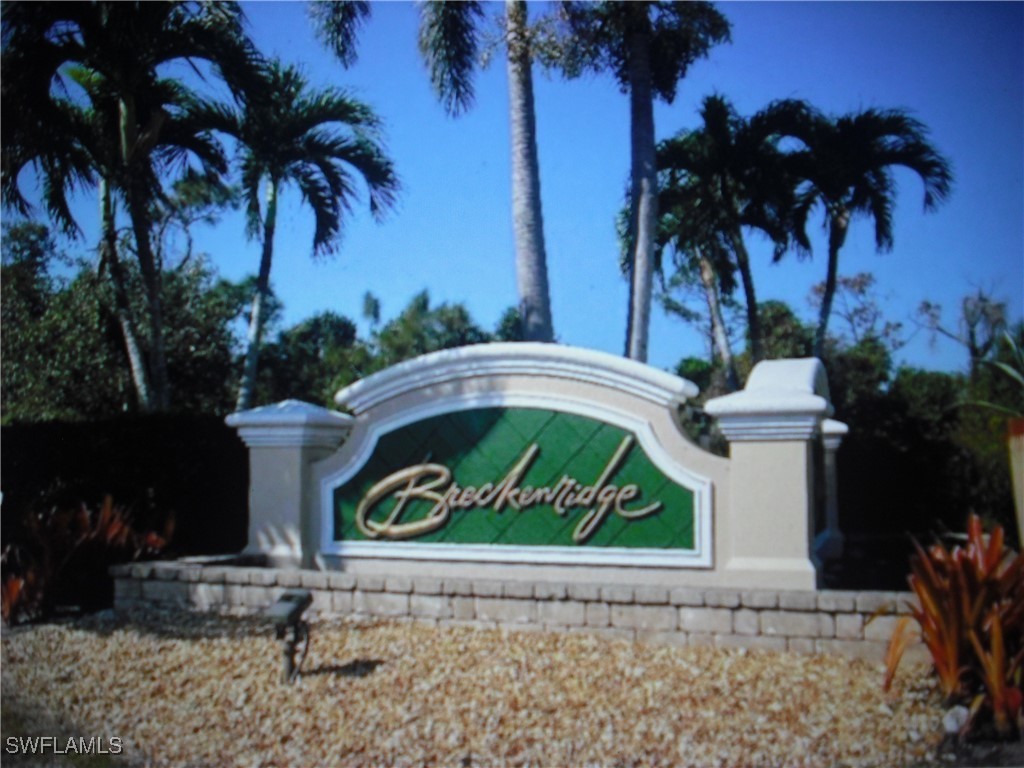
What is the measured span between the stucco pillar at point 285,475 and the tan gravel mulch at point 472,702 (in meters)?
1.50

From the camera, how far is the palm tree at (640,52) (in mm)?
12953

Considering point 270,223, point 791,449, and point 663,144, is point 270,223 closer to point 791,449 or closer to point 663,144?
point 663,144

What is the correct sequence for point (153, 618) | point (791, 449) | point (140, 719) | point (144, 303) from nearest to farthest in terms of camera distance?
1. point (140, 719)
2. point (791, 449)
3. point (153, 618)
4. point (144, 303)

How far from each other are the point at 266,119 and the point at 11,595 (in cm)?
750

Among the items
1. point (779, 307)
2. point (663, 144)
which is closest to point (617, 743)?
point (663, 144)

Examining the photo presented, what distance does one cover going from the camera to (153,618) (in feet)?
28.2

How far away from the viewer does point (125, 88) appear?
41.0 feet

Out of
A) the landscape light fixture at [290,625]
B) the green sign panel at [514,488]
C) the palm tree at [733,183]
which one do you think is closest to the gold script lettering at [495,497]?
the green sign panel at [514,488]

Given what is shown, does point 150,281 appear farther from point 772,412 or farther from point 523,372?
point 772,412

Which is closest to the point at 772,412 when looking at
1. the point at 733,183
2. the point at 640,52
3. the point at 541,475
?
the point at 541,475

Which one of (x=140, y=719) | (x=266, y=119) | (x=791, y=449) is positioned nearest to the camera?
(x=140, y=719)

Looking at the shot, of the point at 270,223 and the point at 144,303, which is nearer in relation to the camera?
the point at 270,223

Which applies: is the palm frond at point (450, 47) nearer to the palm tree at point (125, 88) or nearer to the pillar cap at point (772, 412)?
the palm tree at point (125, 88)

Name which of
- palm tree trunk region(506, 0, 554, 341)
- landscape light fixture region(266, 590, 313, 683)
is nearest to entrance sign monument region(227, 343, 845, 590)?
landscape light fixture region(266, 590, 313, 683)
